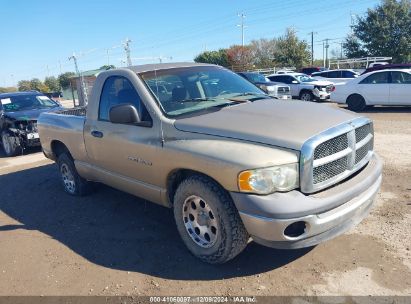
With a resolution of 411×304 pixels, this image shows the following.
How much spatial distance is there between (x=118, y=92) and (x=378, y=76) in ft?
38.5

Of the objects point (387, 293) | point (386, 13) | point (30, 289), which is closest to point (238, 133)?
point (387, 293)

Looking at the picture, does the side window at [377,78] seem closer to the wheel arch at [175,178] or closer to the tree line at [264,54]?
the wheel arch at [175,178]

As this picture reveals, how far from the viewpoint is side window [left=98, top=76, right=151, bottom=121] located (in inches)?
164

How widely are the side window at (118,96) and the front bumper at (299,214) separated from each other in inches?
62.5

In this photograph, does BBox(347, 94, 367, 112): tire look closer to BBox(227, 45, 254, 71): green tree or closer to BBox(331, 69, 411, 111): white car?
BBox(331, 69, 411, 111): white car

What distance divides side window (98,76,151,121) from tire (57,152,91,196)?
1474 millimetres

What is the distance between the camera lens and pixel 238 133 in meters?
3.37

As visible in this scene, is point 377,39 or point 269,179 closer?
point 269,179

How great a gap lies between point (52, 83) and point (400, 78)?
66.9 meters

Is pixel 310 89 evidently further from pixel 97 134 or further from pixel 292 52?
pixel 292 52

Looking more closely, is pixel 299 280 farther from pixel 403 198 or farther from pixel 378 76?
pixel 378 76

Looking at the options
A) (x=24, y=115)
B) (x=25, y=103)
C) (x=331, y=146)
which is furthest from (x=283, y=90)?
(x=331, y=146)

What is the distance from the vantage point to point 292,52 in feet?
161

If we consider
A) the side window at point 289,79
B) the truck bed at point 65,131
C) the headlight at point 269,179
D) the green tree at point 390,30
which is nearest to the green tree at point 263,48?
the green tree at point 390,30
